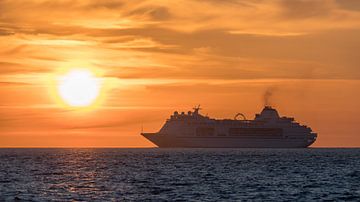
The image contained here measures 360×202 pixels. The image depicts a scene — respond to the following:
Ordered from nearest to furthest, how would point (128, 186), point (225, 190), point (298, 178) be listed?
point (225, 190) → point (128, 186) → point (298, 178)

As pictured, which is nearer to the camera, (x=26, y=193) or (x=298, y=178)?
(x=26, y=193)

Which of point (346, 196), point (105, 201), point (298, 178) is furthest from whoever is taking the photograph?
point (298, 178)

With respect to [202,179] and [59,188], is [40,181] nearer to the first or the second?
[59,188]

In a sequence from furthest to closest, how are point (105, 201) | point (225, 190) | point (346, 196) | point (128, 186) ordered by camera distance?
point (128, 186) < point (225, 190) < point (346, 196) < point (105, 201)

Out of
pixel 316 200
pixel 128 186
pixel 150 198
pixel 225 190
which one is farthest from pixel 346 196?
pixel 128 186

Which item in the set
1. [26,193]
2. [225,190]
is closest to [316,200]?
[225,190]

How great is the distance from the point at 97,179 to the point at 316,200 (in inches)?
1241

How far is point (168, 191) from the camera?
219 ft

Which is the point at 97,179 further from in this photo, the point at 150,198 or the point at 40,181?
the point at 150,198

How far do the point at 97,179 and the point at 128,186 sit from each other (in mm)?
12176

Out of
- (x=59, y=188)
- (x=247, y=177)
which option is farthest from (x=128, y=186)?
(x=247, y=177)

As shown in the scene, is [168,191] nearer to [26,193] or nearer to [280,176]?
[26,193]

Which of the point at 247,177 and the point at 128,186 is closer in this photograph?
the point at 128,186

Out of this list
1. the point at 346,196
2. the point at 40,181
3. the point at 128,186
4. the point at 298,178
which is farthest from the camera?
the point at 298,178
